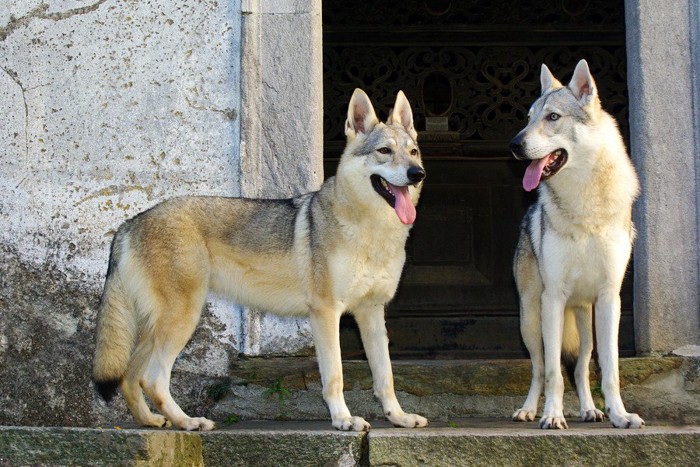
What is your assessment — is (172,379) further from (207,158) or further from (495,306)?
(495,306)

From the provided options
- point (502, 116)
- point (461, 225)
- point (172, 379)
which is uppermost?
point (502, 116)

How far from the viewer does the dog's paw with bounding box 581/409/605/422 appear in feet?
15.1

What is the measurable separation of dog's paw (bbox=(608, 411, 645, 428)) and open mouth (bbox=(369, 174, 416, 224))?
1.28 metres

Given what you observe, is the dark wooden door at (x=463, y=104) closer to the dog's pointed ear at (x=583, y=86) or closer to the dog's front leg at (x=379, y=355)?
the dog's front leg at (x=379, y=355)

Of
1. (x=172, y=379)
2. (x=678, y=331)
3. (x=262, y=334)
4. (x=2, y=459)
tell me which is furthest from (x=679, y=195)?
(x=2, y=459)

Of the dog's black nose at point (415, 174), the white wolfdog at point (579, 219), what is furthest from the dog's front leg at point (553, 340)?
the dog's black nose at point (415, 174)

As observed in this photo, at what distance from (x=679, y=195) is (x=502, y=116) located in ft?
9.72

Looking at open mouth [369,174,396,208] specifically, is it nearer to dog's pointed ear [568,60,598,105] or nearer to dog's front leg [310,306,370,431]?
dog's front leg [310,306,370,431]

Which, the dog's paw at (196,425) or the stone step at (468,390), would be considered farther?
the stone step at (468,390)

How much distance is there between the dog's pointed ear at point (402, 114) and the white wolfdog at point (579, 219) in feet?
2.07

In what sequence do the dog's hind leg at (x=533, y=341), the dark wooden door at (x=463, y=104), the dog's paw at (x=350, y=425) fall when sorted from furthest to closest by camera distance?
1. the dark wooden door at (x=463, y=104)
2. the dog's hind leg at (x=533, y=341)
3. the dog's paw at (x=350, y=425)

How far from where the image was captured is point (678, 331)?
17.4 ft

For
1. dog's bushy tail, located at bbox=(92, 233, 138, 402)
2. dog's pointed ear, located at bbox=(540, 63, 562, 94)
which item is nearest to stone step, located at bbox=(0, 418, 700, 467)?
dog's bushy tail, located at bbox=(92, 233, 138, 402)

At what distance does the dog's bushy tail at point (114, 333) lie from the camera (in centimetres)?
431
